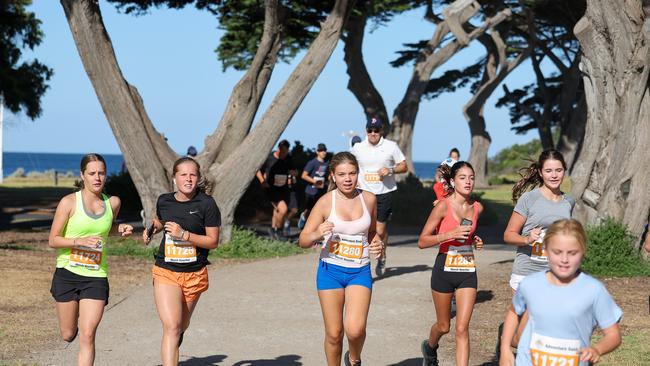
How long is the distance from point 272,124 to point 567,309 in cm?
1260

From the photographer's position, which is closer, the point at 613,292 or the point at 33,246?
the point at 613,292

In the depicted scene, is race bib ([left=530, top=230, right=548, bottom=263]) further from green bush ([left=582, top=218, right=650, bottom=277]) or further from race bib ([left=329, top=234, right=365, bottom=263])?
green bush ([left=582, top=218, right=650, bottom=277])

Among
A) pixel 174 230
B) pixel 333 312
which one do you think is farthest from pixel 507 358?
pixel 174 230

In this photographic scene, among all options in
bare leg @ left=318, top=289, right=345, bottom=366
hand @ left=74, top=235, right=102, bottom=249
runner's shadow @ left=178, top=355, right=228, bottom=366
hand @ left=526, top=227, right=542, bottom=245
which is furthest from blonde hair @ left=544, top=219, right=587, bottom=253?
runner's shadow @ left=178, top=355, right=228, bottom=366

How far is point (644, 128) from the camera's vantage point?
48.9 feet

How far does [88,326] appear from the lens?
23.7 feet

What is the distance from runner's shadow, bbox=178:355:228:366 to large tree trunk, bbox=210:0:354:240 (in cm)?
823

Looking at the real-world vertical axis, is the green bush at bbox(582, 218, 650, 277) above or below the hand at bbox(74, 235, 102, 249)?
below

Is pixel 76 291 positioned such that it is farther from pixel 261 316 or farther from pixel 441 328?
pixel 261 316

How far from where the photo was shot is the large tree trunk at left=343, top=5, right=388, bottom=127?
1288 inches

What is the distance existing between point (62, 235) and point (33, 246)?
11.2 m

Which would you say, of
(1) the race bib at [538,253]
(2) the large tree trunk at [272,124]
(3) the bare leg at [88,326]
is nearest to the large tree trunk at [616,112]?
(2) the large tree trunk at [272,124]

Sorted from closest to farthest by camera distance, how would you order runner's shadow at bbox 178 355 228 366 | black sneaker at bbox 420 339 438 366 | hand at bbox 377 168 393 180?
black sneaker at bbox 420 339 438 366 < runner's shadow at bbox 178 355 228 366 < hand at bbox 377 168 393 180

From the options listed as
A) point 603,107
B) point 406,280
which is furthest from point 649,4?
point 406,280
